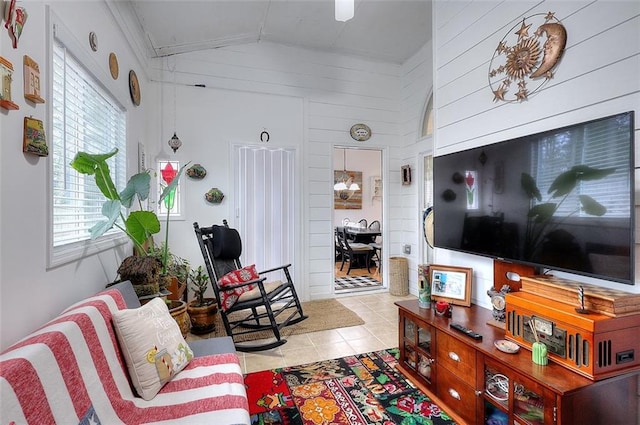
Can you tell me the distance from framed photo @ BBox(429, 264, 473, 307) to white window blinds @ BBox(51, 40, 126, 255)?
2370mm

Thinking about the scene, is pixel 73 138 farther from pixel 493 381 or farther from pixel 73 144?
pixel 493 381

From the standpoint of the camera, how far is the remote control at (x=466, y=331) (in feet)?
5.54

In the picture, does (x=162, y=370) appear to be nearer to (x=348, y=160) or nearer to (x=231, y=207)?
(x=231, y=207)

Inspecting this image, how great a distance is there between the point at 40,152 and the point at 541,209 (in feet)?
8.14

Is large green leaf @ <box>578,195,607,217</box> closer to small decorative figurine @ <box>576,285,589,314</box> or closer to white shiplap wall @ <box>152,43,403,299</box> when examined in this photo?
small decorative figurine @ <box>576,285,589,314</box>

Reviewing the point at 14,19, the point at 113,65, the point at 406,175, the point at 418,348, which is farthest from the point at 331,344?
the point at 113,65

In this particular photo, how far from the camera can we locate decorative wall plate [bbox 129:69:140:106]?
2822 mm

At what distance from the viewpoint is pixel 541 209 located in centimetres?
164

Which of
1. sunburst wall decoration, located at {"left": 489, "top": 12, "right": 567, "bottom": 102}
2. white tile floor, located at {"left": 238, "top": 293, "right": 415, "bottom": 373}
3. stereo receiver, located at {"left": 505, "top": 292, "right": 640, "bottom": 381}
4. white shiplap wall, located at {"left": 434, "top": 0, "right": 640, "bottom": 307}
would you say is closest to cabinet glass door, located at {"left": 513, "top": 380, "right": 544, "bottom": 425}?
stereo receiver, located at {"left": 505, "top": 292, "right": 640, "bottom": 381}

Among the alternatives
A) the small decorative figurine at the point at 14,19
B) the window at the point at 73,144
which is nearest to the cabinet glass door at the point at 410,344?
the window at the point at 73,144

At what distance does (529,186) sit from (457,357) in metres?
1.07

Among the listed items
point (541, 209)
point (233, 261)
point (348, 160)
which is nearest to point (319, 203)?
point (233, 261)

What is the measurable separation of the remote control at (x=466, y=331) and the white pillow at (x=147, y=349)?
5.16ft

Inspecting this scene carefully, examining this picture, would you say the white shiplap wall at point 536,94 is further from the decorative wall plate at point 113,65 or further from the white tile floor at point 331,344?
the decorative wall plate at point 113,65
